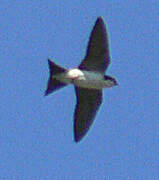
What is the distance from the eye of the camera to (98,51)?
1502 cm

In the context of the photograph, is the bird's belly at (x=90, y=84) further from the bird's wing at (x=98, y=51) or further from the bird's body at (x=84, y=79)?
the bird's wing at (x=98, y=51)

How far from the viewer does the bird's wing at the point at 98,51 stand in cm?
1478

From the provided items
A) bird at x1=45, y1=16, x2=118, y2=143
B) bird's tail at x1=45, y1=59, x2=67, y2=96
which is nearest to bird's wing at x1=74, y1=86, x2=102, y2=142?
bird at x1=45, y1=16, x2=118, y2=143

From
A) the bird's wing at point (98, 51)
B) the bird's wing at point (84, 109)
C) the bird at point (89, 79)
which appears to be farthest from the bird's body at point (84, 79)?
the bird's wing at point (84, 109)

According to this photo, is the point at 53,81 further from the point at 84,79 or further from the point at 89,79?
the point at 89,79

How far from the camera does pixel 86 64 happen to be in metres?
Result: 15.0

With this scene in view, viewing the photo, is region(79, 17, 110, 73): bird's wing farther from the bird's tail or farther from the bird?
the bird's tail

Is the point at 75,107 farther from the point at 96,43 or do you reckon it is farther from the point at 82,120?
the point at 96,43

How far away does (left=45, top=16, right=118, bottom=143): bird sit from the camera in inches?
575

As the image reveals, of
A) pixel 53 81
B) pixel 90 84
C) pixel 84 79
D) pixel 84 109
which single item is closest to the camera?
pixel 53 81

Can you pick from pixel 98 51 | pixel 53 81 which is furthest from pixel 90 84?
pixel 53 81

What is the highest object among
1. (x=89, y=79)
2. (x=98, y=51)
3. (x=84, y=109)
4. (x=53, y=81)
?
(x=98, y=51)

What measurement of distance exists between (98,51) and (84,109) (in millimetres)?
1218

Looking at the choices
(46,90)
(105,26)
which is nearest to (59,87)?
(46,90)
